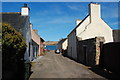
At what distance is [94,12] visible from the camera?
21.3 meters

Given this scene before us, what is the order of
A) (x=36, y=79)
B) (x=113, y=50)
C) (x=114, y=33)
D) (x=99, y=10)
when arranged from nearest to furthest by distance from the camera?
1. (x=36, y=79)
2. (x=113, y=50)
3. (x=99, y=10)
4. (x=114, y=33)

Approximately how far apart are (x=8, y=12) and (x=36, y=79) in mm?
12191

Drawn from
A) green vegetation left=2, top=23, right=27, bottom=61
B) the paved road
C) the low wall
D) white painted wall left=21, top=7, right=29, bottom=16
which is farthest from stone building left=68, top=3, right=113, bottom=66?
green vegetation left=2, top=23, right=27, bottom=61

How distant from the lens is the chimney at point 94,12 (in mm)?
20766

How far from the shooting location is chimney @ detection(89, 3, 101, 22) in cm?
2077

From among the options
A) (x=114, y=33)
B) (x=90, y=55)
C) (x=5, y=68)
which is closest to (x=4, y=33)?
(x=5, y=68)

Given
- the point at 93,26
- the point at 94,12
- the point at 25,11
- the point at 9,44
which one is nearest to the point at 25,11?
the point at 25,11

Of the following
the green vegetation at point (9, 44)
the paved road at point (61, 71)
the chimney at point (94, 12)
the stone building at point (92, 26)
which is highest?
the chimney at point (94, 12)

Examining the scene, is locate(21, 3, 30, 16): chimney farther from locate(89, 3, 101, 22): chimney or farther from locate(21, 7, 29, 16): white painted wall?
locate(89, 3, 101, 22): chimney

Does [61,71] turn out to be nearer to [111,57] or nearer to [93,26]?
[111,57]

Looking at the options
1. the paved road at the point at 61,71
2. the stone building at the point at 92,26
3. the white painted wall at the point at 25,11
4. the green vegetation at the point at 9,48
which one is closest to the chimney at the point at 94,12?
the stone building at the point at 92,26

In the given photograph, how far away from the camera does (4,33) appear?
6.54m

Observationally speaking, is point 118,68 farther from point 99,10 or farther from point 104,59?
point 99,10

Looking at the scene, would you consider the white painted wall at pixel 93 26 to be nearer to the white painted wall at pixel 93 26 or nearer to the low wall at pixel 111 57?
the white painted wall at pixel 93 26
